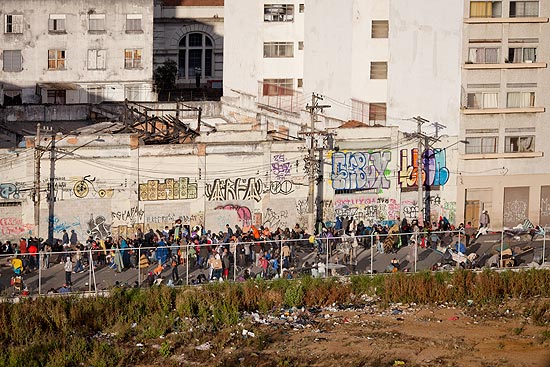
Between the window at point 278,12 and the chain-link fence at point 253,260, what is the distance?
22880mm

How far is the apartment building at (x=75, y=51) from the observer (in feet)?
247

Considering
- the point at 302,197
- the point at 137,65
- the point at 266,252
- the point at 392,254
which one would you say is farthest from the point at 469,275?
the point at 137,65

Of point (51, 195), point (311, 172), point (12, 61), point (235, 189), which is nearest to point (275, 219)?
point (235, 189)

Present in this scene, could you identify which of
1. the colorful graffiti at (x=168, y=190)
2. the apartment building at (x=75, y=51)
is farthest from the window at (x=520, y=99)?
the apartment building at (x=75, y=51)

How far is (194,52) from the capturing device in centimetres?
8900

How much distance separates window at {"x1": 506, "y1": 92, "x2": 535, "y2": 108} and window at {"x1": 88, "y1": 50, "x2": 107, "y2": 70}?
23.4 metres

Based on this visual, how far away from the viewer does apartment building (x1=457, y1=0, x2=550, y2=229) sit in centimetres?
6588

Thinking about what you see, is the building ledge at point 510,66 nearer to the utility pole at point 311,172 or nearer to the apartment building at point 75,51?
the utility pole at point 311,172

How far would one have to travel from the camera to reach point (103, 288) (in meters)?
50.1

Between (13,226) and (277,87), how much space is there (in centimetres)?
2048

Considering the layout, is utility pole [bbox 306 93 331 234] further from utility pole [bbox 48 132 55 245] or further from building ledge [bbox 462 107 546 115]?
utility pole [bbox 48 132 55 245]

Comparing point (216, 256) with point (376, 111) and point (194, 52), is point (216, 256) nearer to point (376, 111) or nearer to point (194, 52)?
point (376, 111)

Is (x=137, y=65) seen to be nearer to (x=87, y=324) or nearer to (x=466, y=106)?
(x=466, y=106)

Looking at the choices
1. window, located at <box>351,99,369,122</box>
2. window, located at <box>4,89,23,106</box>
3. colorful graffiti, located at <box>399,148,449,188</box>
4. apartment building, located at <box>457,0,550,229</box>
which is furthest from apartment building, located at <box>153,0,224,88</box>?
apartment building, located at <box>457,0,550,229</box>
